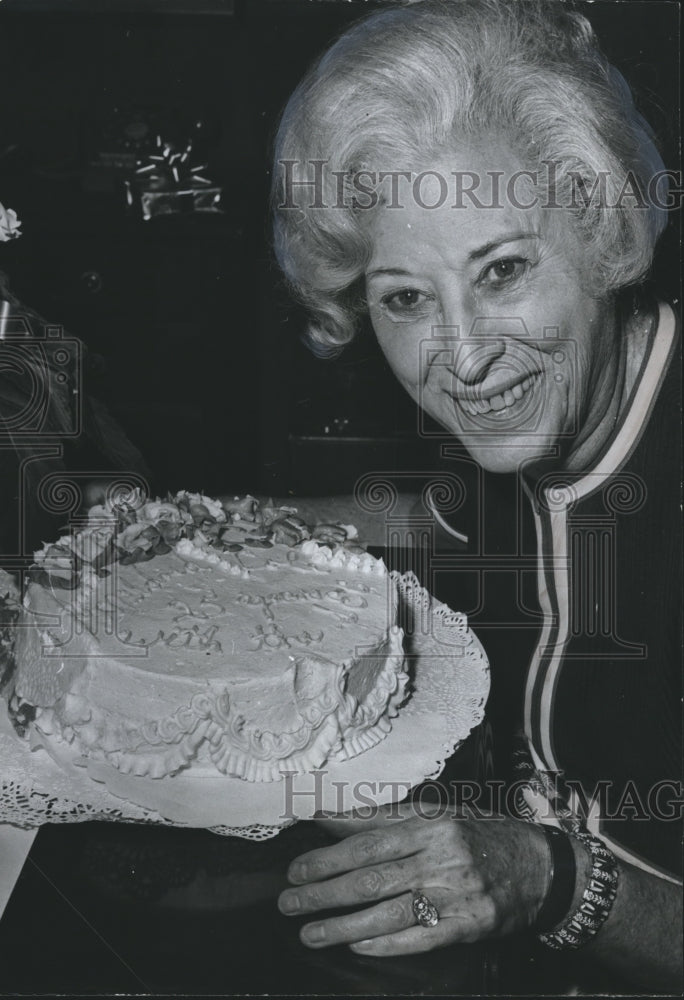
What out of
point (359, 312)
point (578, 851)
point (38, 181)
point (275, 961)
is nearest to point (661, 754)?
point (578, 851)

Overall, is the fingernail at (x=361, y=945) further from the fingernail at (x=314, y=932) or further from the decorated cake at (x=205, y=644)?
the decorated cake at (x=205, y=644)

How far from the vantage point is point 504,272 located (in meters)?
1.16

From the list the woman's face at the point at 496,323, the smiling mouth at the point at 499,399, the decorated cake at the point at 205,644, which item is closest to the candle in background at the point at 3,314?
the decorated cake at the point at 205,644

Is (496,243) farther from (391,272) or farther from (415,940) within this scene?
(415,940)

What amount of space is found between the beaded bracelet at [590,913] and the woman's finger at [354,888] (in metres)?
0.18

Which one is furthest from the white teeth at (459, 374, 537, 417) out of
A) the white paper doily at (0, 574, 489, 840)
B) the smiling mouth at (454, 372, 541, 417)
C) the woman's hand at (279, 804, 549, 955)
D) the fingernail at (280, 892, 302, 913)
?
the fingernail at (280, 892, 302, 913)

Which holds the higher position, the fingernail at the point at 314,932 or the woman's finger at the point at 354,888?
the woman's finger at the point at 354,888

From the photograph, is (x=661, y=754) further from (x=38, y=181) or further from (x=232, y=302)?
(x=38, y=181)

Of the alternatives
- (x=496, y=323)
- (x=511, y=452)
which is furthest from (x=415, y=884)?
(x=496, y=323)

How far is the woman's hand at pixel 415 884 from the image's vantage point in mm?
1130

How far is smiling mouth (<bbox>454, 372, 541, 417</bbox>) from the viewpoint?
120 cm

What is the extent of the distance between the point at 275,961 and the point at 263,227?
2.71 feet

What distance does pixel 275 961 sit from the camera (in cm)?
115

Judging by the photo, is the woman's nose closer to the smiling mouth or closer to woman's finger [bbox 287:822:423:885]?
the smiling mouth
